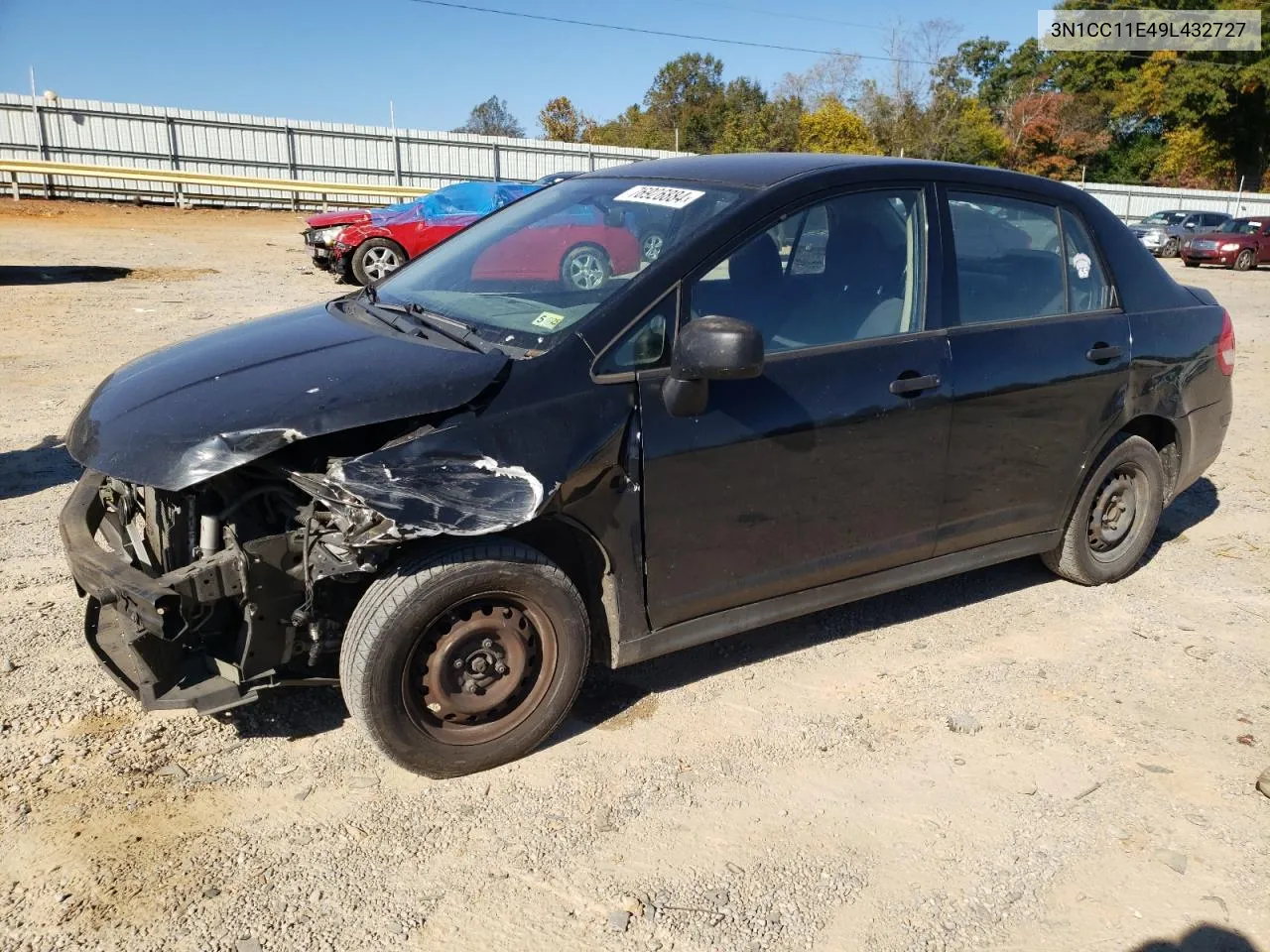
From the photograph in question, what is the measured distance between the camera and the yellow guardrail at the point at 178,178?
2402cm

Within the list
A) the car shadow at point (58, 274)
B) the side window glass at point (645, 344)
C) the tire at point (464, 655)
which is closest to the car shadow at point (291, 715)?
the tire at point (464, 655)

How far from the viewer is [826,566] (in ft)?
12.2

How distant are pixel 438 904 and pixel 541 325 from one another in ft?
5.73

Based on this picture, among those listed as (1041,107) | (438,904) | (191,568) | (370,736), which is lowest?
(438,904)

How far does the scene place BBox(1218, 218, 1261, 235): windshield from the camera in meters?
25.1

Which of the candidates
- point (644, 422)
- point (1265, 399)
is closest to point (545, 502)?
point (644, 422)

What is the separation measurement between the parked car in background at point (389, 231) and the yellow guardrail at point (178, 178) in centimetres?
1110

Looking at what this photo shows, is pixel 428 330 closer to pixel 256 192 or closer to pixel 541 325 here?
pixel 541 325

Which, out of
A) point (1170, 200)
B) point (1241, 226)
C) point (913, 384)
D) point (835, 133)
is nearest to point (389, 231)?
point (913, 384)

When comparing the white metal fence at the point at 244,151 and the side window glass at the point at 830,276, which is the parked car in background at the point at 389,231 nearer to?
the white metal fence at the point at 244,151

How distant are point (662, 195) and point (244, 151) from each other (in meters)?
29.1

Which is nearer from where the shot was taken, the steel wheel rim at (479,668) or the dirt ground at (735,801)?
the dirt ground at (735,801)

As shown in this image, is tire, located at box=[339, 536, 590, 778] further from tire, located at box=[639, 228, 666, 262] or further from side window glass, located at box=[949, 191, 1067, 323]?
side window glass, located at box=[949, 191, 1067, 323]

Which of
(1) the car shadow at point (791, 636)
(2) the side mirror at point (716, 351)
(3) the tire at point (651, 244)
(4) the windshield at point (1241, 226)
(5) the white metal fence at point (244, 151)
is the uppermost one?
(5) the white metal fence at point (244, 151)
